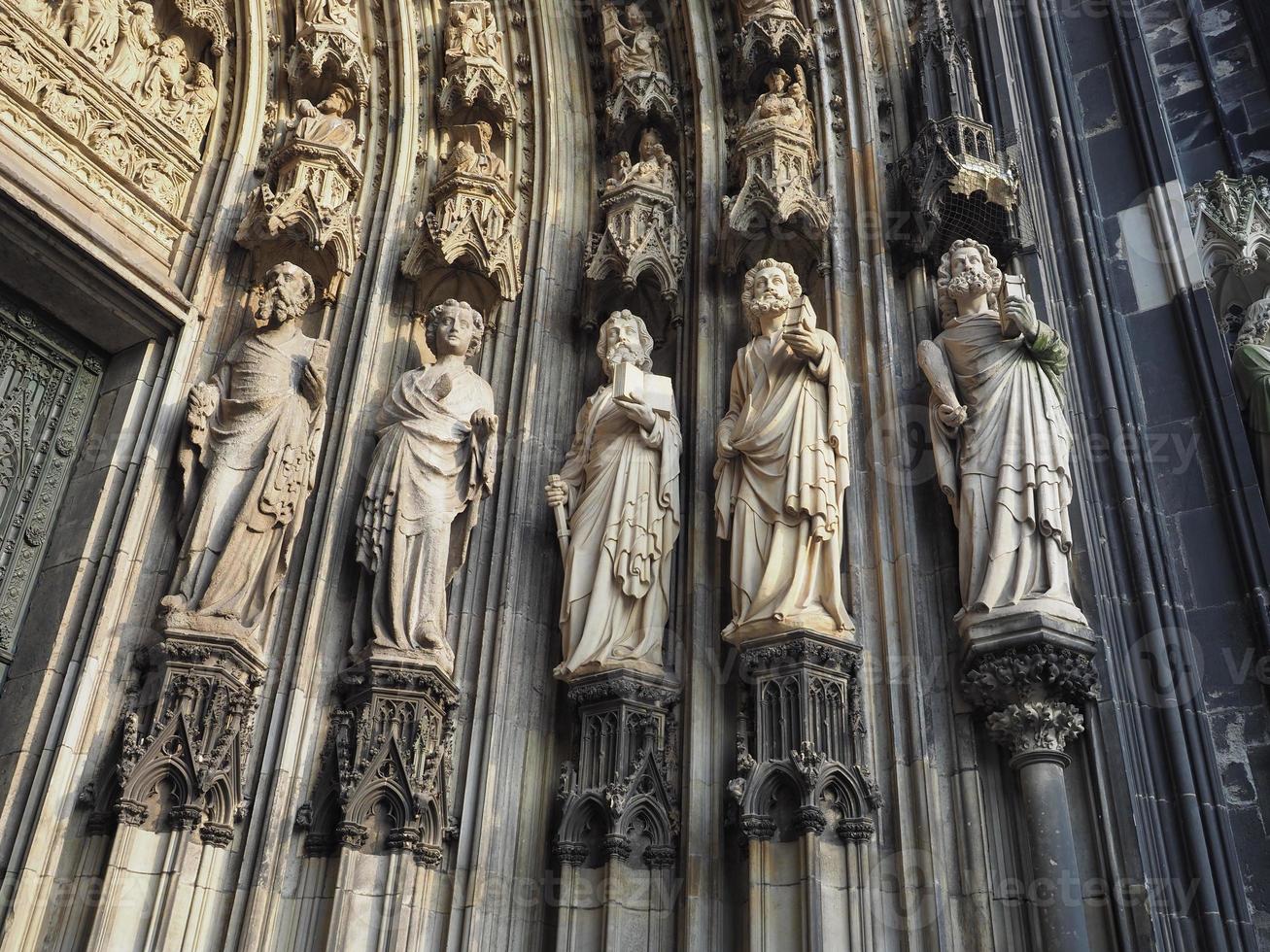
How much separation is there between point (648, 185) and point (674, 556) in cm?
235

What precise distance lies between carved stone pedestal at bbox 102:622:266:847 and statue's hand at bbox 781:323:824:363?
2898 millimetres

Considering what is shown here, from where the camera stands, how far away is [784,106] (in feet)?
23.5

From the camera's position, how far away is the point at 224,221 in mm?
7023

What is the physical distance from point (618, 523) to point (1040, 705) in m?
2.10

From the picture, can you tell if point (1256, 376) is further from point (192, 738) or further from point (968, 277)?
point (192, 738)

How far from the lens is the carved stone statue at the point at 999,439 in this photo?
521cm

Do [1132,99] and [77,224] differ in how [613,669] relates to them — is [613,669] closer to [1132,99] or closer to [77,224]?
[77,224]

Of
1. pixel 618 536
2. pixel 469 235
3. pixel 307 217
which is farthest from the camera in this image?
pixel 469 235

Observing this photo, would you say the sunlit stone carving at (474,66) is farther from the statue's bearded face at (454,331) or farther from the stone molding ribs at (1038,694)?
the stone molding ribs at (1038,694)

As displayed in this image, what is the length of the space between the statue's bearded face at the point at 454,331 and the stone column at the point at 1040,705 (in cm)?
306

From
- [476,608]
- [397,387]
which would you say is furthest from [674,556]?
[397,387]

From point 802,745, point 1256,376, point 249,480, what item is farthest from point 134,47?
point 1256,376

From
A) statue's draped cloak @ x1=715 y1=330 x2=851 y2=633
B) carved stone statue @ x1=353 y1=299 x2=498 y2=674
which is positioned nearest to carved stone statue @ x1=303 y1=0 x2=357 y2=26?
carved stone statue @ x1=353 y1=299 x2=498 y2=674

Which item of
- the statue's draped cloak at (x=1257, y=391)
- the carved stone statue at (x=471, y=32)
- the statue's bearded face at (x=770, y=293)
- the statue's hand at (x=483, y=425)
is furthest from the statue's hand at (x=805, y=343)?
the carved stone statue at (x=471, y=32)
